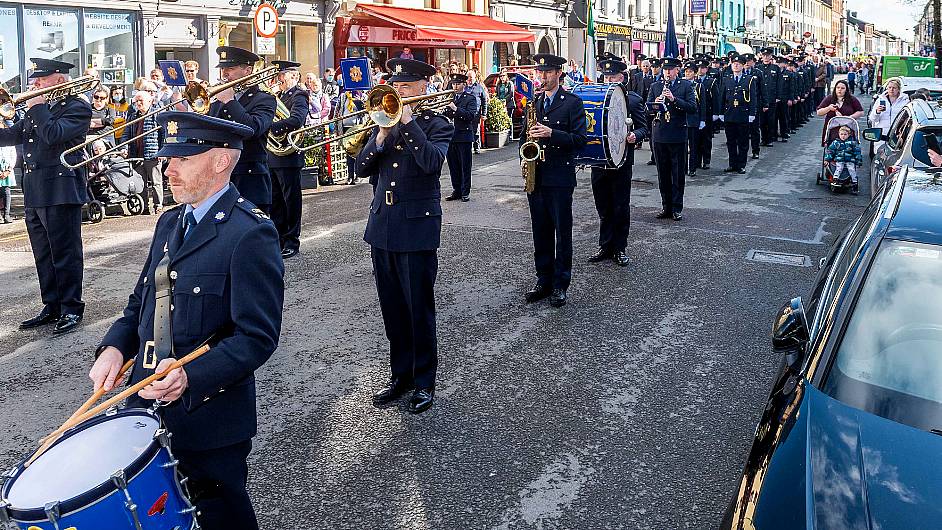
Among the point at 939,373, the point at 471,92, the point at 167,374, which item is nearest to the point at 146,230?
the point at 471,92

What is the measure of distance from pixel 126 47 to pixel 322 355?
15.1 m

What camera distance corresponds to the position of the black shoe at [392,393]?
5.67 m

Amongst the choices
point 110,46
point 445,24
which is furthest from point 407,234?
point 445,24

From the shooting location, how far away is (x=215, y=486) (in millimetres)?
3135

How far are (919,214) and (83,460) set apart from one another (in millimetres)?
3500

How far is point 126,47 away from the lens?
63.7 feet

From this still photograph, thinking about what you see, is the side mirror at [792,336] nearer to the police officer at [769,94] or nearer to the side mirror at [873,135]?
the side mirror at [873,135]

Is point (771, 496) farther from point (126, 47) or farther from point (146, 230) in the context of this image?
point (126, 47)

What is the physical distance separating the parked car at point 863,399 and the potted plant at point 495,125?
17719 millimetres

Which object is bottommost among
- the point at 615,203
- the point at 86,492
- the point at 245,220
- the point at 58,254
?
the point at 86,492

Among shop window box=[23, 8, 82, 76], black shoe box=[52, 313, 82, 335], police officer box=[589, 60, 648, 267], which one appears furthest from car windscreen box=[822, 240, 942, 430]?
shop window box=[23, 8, 82, 76]

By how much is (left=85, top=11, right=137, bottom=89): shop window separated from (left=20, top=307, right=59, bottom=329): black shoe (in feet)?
40.7

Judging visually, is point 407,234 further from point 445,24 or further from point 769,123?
point 445,24

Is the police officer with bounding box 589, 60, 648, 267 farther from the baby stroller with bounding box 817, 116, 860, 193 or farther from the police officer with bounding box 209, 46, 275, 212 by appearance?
the baby stroller with bounding box 817, 116, 860, 193
